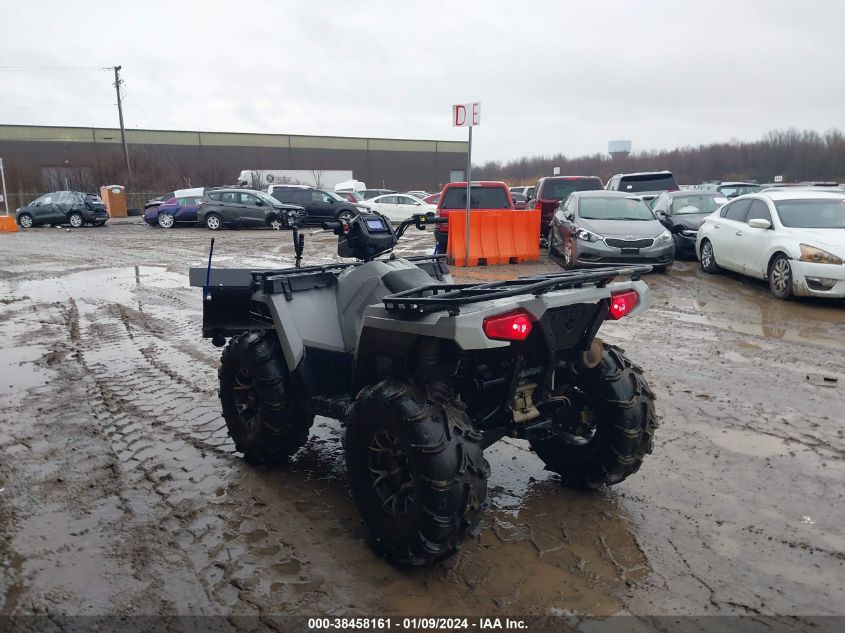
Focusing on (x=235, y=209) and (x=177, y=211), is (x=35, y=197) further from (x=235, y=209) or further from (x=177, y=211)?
(x=235, y=209)

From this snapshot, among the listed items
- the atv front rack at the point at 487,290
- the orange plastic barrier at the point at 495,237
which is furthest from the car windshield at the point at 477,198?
the atv front rack at the point at 487,290

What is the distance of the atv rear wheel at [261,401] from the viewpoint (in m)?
3.95

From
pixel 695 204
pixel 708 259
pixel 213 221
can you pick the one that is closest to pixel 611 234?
pixel 708 259

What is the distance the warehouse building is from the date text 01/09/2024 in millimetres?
48532

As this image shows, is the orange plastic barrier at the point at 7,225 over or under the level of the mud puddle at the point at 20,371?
under

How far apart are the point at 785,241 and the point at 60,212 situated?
2508cm

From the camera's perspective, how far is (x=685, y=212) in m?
14.0

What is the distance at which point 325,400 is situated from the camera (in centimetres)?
387

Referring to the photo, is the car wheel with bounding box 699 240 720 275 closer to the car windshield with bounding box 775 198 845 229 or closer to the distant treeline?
the car windshield with bounding box 775 198 845 229

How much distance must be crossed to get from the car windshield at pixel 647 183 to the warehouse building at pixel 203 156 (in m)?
36.6

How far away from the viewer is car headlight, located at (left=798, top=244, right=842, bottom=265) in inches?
336

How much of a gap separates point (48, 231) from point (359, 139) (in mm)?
48499

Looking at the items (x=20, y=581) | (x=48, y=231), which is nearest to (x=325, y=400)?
(x=20, y=581)

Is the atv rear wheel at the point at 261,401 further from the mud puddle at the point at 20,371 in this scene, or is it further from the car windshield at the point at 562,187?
the car windshield at the point at 562,187
